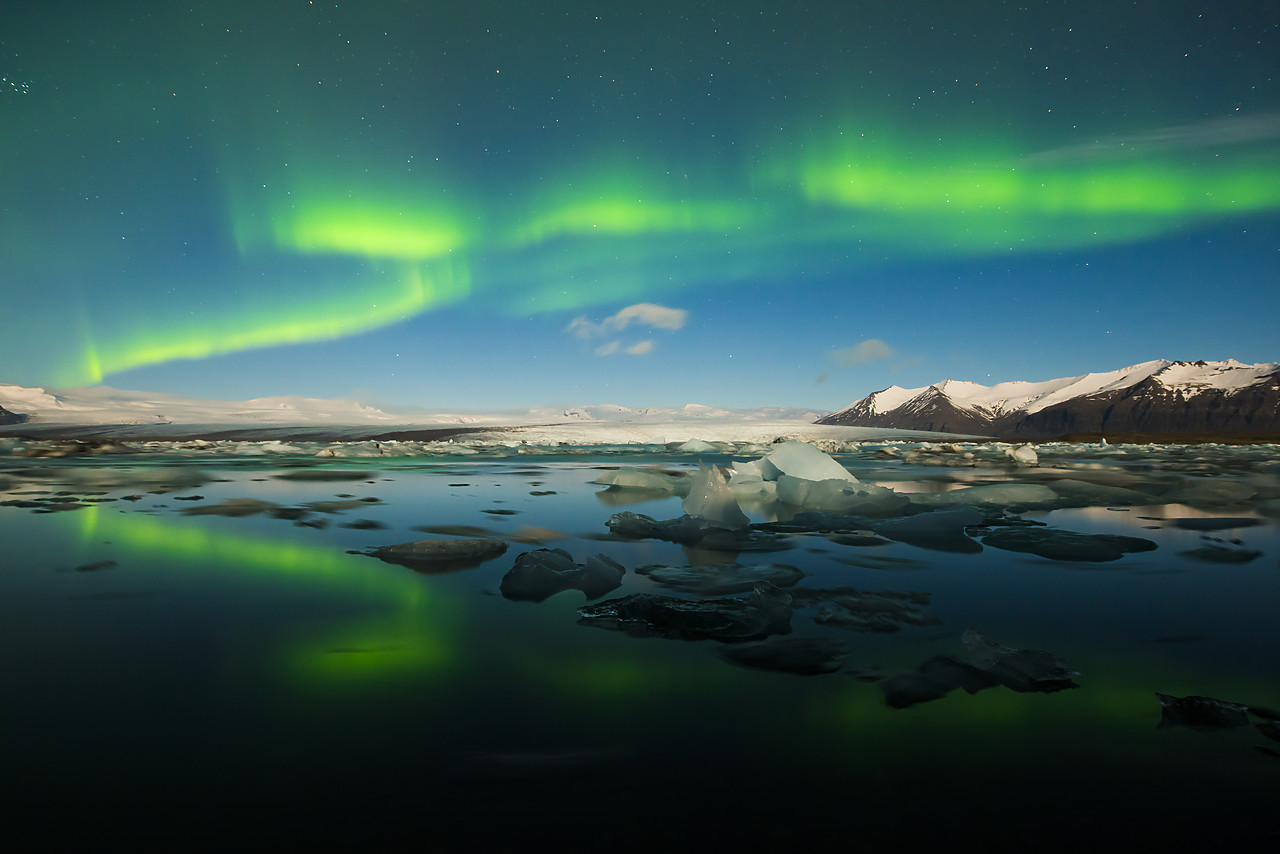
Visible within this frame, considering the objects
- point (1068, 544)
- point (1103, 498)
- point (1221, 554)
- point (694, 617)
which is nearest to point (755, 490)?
point (1103, 498)

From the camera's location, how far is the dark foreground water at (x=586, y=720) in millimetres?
1191

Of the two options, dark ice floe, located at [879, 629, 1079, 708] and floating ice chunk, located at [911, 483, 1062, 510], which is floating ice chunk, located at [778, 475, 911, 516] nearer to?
floating ice chunk, located at [911, 483, 1062, 510]

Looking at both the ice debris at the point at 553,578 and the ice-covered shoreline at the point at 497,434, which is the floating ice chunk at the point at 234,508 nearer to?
the ice debris at the point at 553,578

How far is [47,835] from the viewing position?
3.70 ft

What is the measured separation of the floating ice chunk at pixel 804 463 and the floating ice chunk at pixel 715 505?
237 cm

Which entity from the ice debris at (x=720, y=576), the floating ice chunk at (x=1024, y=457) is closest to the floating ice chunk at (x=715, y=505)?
the ice debris at (x=720, y=576)

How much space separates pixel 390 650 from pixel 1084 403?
175373mm

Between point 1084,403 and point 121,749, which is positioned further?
point 1084,403

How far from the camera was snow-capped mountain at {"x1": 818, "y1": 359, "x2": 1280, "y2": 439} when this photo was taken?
401ft

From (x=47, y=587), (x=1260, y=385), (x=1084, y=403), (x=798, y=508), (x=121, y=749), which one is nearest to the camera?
(x=121, y=749)

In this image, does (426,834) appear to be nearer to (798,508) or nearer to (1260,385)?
(798,508)

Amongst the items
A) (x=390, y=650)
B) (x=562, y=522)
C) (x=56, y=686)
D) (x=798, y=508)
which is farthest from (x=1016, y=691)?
(x=798, y=508)

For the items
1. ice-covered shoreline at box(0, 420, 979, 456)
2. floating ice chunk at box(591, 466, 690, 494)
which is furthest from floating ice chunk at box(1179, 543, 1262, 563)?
ice-covered shoreline at box(0, 420, 979, 456)

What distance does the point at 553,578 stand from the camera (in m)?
3.09
